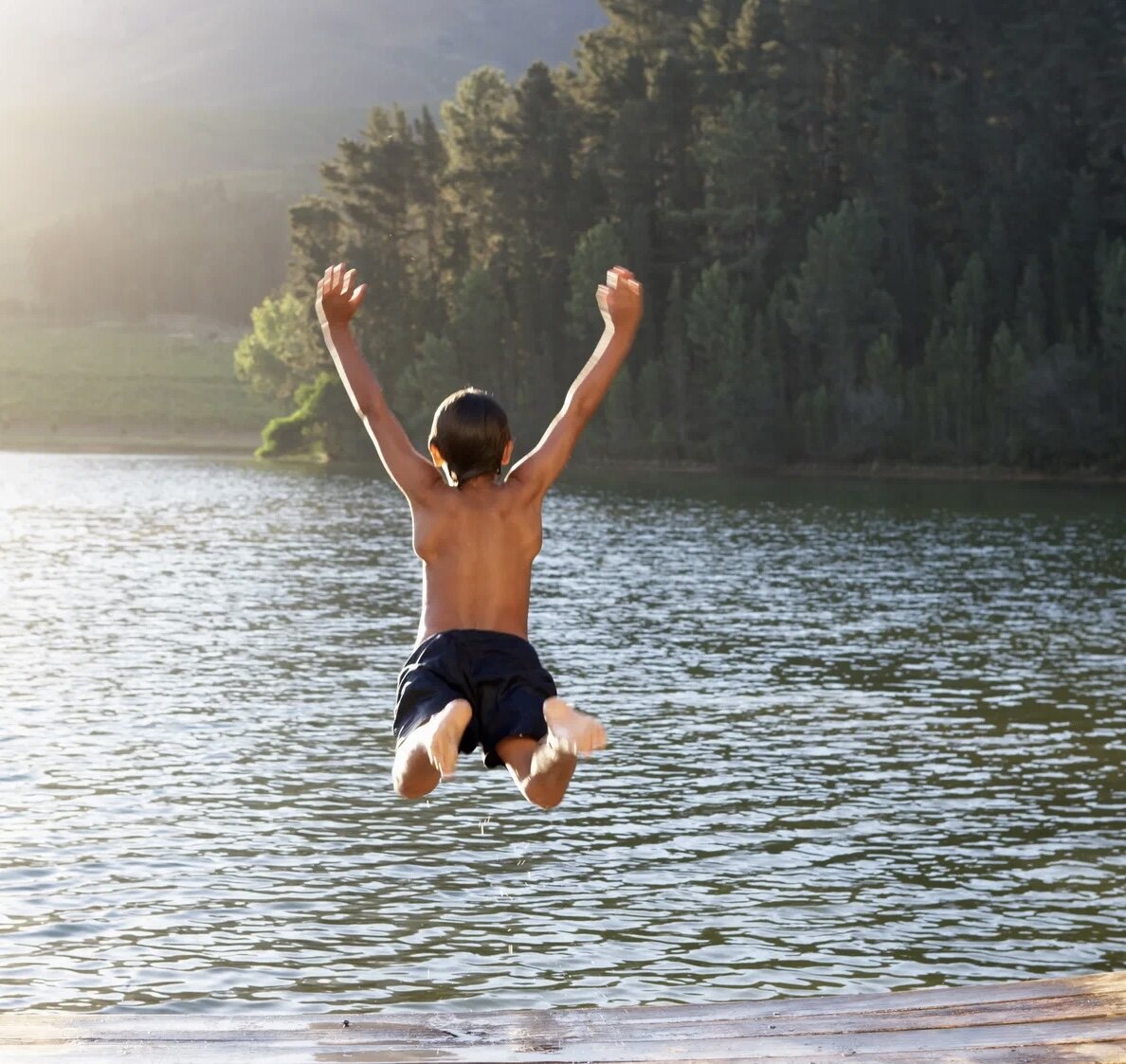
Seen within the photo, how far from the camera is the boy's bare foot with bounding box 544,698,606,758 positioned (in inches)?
258

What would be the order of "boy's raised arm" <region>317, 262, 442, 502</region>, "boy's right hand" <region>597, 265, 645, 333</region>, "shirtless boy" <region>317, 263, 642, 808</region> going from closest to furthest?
1. "shirtless boy" <region>317, 263, 642, 808</region>
2. "boy's raised arm" <region>317, 262, 442, 502</region>
3. "boy's right hand" <region>597, 265, 645, 333</region>

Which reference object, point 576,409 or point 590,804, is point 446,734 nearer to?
point 576,409

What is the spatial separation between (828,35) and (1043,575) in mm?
62170

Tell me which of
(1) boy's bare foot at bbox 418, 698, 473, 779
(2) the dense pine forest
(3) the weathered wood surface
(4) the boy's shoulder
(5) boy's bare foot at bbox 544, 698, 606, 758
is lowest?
(3) the weathered wood surface

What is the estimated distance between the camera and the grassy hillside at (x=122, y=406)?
15900 cm

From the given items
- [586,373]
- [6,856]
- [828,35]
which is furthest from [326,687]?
[828,35]

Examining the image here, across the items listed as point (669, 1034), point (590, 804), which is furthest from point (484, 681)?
point (590, 804)

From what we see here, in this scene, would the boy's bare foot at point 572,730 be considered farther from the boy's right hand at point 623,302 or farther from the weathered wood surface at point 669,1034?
the boy's right hand at point 623,302

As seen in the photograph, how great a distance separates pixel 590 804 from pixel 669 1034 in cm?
1096

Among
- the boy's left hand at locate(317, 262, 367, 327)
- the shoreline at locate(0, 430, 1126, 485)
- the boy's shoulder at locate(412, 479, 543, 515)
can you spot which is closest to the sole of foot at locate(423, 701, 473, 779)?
the boy's shoulder at locate(412, 479, 543, 515)

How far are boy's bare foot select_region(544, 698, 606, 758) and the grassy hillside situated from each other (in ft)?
462

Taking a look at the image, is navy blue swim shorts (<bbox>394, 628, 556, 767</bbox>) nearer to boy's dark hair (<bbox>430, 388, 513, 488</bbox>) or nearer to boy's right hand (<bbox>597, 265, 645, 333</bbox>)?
boy's dark hair (<bbox>430, 388, 513, 488</bbox>)

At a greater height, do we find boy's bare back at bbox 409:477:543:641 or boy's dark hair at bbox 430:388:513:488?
boy's dark hair at bbox 430:388:513:488

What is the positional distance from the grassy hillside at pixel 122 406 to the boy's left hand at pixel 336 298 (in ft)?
459
